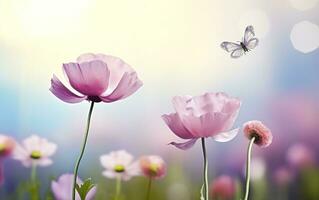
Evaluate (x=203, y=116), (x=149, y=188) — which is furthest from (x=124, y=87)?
(x=149, y=188)

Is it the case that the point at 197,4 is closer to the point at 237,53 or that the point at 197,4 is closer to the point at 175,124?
the point at 237,53

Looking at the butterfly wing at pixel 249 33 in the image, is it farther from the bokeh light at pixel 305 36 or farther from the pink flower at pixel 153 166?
the pink flower at pixel 153 166

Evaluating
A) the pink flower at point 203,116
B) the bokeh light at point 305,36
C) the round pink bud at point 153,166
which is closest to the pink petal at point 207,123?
the pink flower at point 203,116

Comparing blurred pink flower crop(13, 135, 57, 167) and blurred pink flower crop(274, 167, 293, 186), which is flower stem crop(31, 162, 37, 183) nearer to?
blurred pink flower crop(13, 135, 57, 167)

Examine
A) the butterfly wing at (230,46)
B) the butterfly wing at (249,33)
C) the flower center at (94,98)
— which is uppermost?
the butterfly wing at (249,33)

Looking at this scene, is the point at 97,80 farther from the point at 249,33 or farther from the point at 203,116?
the point at 249,33

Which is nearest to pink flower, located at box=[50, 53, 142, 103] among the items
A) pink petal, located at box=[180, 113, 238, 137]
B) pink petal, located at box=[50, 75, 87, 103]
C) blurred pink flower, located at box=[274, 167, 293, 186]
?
pink petal, located at box=[50, 75, 87, 103]
